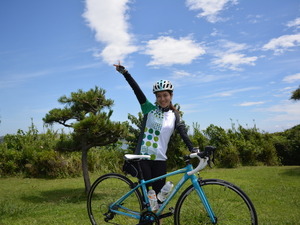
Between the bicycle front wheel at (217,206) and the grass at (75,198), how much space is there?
1.16m

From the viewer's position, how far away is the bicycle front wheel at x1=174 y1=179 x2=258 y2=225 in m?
3.12

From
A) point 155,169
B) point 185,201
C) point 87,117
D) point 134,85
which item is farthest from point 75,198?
point 185,201

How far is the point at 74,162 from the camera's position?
10914mm

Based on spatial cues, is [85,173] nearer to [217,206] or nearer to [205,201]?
[217,206]

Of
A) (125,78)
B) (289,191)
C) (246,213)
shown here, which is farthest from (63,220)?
(289,191)

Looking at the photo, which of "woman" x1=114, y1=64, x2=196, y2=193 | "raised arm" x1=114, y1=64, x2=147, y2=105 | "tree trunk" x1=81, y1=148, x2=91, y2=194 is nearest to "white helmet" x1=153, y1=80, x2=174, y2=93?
"woman" x1=114, y1=64, x2=196, y2=193

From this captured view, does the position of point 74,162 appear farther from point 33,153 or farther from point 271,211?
point 271,211

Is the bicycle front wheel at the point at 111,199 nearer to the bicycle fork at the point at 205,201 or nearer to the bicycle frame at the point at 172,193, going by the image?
the bicycle frame at the point at 172,193

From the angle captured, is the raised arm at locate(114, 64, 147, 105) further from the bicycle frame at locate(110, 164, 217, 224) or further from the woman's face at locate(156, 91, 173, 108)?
the bicycle frame at locate(110, 164, 217, 224)

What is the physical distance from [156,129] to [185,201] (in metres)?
1.03

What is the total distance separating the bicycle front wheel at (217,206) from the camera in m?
3.12

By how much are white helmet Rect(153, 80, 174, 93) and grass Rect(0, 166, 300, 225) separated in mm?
2147

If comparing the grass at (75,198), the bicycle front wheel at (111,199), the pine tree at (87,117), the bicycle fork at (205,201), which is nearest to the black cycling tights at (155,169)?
the bicycle front wheel at (111,199)

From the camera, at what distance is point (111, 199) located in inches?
162
